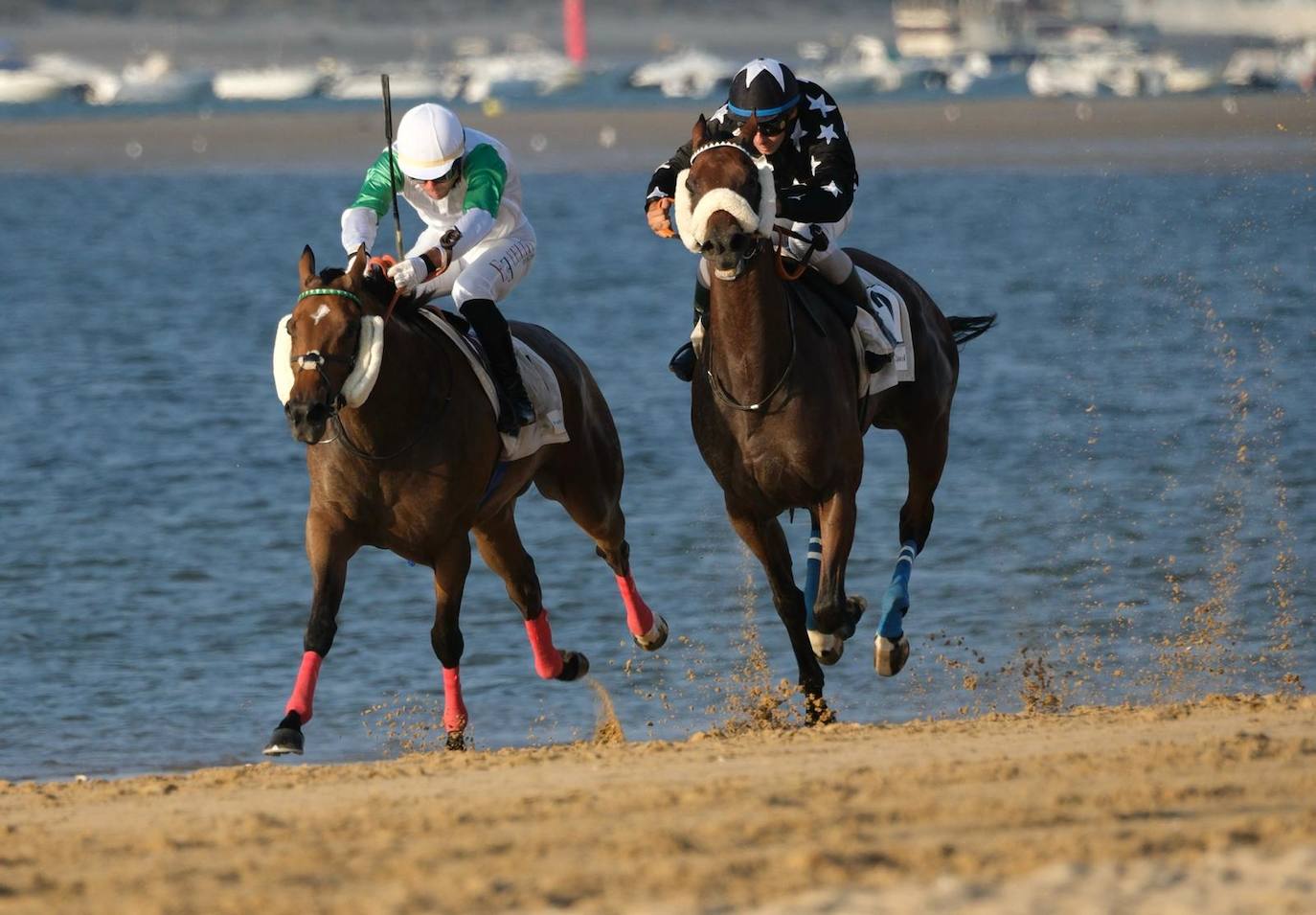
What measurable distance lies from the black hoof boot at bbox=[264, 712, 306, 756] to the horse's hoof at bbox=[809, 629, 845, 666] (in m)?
2.39

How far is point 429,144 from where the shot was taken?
32.8ft

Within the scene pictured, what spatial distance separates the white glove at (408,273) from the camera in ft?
31.1

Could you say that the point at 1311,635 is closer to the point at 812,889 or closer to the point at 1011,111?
the point at 812,889

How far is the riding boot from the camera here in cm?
1041

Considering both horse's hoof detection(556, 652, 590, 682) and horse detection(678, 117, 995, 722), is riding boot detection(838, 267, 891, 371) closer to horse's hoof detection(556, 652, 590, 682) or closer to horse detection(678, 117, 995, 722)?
horse detection(678, 117, 995, 722)

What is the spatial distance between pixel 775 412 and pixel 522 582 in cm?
189

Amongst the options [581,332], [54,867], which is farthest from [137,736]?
[581,332]

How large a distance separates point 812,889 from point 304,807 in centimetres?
232

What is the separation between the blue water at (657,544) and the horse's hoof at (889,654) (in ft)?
4.73

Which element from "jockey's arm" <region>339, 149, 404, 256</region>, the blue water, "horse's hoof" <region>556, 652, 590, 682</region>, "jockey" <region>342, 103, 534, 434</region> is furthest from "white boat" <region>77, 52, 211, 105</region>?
"jockey's arm" <region>339, 149, 404, 256</region>

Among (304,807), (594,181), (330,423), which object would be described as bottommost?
(594,181)

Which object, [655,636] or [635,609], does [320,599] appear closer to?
[635,609]

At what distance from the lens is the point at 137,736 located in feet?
38.3

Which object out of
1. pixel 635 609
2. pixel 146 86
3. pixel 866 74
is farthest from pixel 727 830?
pixel 866 74
